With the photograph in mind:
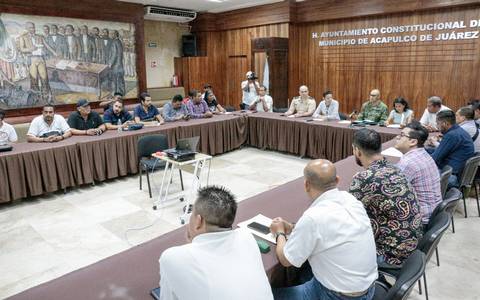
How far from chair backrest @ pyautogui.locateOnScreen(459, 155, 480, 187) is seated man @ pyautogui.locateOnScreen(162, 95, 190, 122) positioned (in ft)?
13.5

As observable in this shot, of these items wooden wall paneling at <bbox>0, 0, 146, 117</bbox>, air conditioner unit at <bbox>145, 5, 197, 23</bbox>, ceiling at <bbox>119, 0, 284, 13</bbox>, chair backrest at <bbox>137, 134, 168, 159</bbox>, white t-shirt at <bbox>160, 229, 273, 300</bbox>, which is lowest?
chair backrest at <bbox>137, 134, 168, 159</bbox>

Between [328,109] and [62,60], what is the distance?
5.34 m

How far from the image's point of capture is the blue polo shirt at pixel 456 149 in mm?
3334

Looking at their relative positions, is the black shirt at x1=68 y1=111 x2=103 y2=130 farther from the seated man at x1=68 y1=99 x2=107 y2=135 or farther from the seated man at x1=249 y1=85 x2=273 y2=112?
the seated man at x1=249 y1=85 x2=273 y2=112

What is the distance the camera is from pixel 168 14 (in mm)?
8469

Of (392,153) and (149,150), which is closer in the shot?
(392,153)

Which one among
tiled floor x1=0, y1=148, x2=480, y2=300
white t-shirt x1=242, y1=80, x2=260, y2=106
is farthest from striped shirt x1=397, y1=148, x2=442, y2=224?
white t-shirt x1=242, y1=80, x2=260, y2=106

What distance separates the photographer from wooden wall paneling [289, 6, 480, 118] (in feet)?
19.3

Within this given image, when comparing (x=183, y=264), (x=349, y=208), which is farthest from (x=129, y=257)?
(x=349, y=208)

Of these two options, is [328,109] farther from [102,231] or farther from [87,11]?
[87,11]

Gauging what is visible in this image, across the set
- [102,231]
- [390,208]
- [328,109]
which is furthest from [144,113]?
[390,208]

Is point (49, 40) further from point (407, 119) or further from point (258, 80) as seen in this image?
point (407, 119)

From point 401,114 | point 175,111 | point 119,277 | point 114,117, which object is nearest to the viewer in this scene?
point 119,277

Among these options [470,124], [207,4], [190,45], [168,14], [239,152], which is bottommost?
[239,152]
